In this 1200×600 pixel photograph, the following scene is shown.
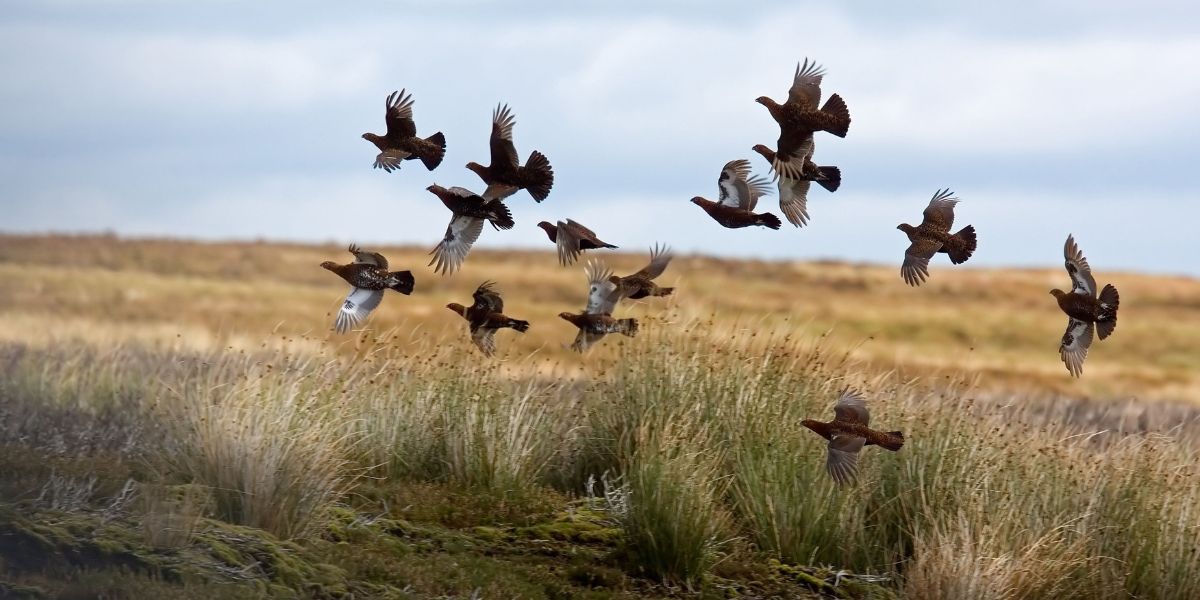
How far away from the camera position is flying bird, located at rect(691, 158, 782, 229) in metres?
5.51

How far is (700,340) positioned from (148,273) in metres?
26.9

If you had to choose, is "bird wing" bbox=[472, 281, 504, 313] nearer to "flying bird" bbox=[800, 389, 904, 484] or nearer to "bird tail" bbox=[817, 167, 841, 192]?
"flying bird" bbox=[800, 389, 904, 484]

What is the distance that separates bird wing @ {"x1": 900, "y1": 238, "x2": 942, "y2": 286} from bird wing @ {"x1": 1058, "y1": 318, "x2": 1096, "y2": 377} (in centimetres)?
79

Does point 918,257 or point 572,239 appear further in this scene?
point 572,239

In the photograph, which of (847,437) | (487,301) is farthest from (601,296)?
(847,437)

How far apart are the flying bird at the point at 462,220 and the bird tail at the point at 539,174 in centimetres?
18

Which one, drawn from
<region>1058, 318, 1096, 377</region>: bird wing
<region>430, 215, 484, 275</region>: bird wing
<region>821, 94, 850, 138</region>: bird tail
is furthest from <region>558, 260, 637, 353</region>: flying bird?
<region>1058, 318, 1096, 377</region>: bird wing

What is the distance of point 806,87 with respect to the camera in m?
5.55

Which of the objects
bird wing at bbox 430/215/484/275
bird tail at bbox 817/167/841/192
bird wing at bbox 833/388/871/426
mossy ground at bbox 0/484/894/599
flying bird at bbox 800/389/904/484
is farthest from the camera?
mossy ground at bbox 0/484/894/599

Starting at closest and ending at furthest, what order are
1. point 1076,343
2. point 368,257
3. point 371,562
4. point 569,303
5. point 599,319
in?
point 1076,343 < point 368,257 < point 599,319 < point 371,562 < point 569,303

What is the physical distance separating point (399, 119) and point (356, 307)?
35.6 inches

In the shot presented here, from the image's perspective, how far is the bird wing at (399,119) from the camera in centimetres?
602

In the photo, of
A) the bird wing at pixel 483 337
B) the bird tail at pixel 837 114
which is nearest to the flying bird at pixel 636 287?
the bird wing at pixel 483 337

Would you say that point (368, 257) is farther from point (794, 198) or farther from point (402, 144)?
point (794, 198)
